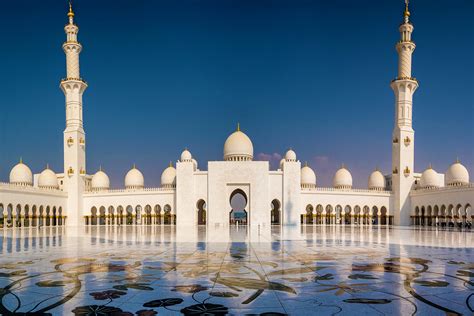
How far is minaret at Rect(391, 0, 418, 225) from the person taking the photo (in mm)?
31094

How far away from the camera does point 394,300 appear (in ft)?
11.7

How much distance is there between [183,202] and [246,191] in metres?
4.75

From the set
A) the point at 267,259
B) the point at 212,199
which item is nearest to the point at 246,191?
the point at 212,199

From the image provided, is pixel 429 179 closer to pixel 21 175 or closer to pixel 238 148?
pixel 238 148

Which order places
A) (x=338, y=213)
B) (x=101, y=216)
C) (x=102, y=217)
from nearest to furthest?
(x=338, y=213), (x=101, y=216), (x=102, y=217)

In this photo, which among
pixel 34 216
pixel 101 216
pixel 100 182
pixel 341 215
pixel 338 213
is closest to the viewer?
pixel 34 216

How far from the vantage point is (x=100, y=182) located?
3659 cm

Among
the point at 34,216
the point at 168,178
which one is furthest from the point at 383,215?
the point at 34,216

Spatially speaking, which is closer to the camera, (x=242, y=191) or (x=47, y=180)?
(x=242, y=191)

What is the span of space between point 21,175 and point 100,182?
6301 millimetres

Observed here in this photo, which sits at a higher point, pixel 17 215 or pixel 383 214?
pixel 17 215

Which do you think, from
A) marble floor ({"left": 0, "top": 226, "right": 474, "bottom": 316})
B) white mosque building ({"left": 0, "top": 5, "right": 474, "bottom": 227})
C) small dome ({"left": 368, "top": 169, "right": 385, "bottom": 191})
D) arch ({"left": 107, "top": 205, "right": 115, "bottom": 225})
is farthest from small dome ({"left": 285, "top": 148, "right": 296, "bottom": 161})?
marble floor ({"left": 0, "top": 226, "right": 474, "bottom": 316})

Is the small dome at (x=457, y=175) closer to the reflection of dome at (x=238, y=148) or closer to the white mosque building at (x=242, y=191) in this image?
the white mosque building at (x=242, y=191)

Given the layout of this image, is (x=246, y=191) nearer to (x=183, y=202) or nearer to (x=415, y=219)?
(x=183, y=202)
